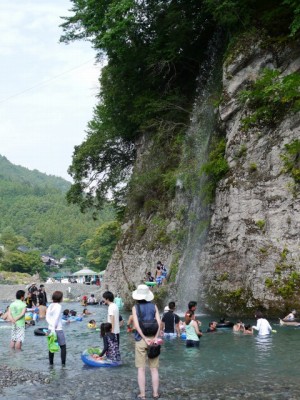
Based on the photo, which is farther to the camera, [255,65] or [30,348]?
[255,65]

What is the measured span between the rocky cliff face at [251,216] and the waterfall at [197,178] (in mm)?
253

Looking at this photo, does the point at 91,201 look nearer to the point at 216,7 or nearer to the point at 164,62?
the point at 164,62

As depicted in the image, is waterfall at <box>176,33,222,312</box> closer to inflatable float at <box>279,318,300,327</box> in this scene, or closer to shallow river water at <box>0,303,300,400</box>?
inflatable float at <box>279,318,300,327</box>

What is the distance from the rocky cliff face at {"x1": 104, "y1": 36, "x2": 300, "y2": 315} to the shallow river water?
361 cm

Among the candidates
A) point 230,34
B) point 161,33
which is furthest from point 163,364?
point 161,33

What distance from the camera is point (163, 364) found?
13.9m

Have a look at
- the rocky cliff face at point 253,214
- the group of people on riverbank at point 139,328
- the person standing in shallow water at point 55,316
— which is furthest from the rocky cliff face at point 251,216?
the person standing in shallow water at point 55,316

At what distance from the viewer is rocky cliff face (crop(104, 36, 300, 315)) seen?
893 inches

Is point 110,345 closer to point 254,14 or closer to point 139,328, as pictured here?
point 139,328

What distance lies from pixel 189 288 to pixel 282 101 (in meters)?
9.89

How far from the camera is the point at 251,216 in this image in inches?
943

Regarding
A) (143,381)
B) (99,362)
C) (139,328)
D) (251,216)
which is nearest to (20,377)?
(99,362)

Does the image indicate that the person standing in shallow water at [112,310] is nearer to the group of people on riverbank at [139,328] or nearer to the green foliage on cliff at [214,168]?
the group of people on riverbank at [139,328]

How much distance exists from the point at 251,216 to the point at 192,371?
12.2 m
